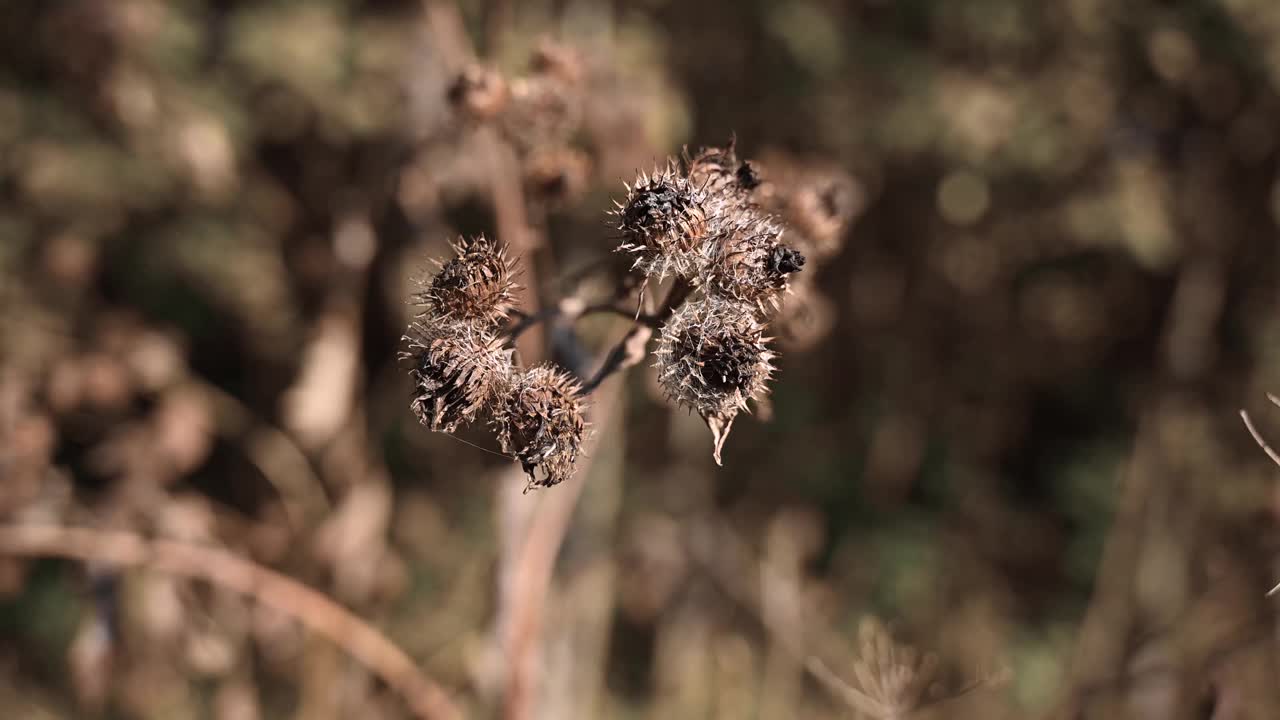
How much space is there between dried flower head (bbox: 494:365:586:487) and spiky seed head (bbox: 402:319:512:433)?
30mm

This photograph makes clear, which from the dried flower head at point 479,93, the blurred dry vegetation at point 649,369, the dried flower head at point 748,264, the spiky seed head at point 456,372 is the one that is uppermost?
the blurred dry vegetation at point 649,369

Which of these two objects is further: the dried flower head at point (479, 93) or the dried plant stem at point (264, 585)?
the dried plant stem at point (264, 585)

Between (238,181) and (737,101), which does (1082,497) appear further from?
(238,181)

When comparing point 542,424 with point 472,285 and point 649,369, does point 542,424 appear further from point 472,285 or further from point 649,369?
point 649,369

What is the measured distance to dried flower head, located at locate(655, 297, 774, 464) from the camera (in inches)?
43.8

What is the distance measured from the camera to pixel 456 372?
1180 mm

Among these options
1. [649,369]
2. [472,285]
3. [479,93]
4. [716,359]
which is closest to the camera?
[716,359]

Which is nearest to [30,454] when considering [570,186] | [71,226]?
[71,226]

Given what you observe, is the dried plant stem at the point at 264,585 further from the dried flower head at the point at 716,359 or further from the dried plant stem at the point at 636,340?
the dried flower head at the point at 716,359

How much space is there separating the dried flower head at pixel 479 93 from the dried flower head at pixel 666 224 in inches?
22.9

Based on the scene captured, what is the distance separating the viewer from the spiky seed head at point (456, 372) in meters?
1.18

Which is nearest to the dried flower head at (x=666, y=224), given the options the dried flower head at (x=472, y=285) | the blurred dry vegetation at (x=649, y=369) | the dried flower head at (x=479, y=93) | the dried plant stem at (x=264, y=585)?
the dried flower head at (x=472, y=285)

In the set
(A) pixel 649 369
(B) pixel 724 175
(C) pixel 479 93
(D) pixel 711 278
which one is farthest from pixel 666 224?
(A) pixel 649 369

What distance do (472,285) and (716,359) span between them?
13.4 inches
